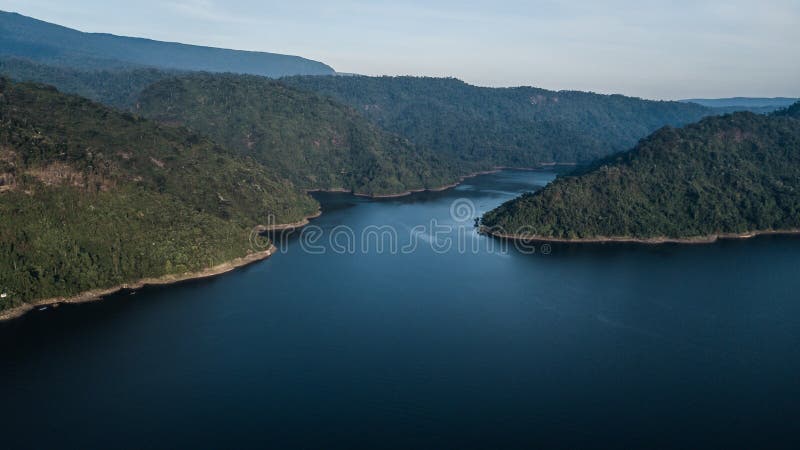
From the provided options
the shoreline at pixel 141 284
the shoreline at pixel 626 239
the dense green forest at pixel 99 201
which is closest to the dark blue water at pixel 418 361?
the shoreline at pixel 141 284

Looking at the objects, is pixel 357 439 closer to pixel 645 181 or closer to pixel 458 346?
pixel 458 346

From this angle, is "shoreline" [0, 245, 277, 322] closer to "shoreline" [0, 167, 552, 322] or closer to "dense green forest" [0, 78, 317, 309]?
"shoreline" [0, 167, 552, 322]

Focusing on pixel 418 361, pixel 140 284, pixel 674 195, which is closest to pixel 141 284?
pixel 140 284

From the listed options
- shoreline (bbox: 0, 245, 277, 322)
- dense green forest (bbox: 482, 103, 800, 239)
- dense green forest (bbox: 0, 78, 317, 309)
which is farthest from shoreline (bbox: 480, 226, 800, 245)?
dense green forest (bbox: 0, 78, 317, 309)

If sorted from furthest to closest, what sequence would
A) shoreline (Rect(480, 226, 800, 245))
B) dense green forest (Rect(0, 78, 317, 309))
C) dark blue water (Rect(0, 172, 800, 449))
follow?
shoreline (Rect(480, 226, 800, 245)), dense green forest (Rect(0, 78, 317, 309)), dark blue water (Rect(0, 172, 800, 449))

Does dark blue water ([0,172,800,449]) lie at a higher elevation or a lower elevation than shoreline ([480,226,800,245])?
lower

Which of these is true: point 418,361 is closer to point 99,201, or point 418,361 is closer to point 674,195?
point 99,201
